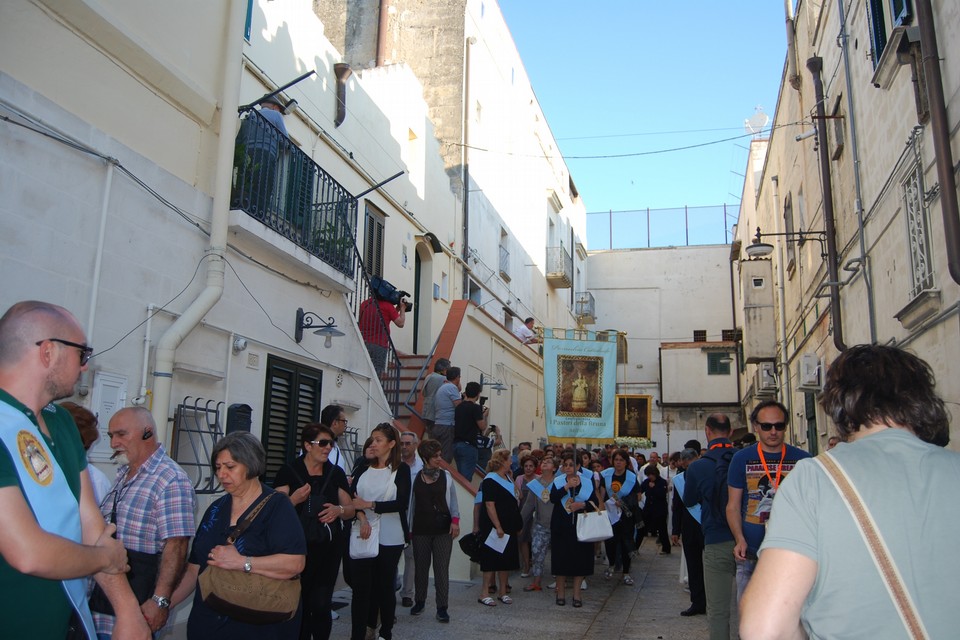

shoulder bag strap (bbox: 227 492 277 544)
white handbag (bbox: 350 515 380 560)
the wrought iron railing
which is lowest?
white handbag (bbox: 350 515 380 560)

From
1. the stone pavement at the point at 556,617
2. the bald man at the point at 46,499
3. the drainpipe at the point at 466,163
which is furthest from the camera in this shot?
the drainpipe at the point at 466,163

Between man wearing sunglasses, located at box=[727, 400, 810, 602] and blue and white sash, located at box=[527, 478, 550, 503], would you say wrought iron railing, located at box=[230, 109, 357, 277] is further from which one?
man wearing sunglasses, located at box=[727, 400, 810, 602]

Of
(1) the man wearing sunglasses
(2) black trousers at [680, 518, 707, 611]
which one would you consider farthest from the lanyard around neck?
(2) black trousers at [680, 518, 707, 611]

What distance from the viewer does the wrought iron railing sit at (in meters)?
8.96

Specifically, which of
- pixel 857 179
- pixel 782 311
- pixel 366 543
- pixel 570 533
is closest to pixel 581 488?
pixel 570 533

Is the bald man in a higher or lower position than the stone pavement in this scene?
higher

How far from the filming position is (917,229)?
7.54m

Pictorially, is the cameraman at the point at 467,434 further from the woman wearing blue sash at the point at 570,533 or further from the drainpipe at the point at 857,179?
the drainpipe at the point at 857,179

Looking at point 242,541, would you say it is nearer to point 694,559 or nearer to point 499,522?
point 499,522

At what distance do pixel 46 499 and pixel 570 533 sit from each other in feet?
24.0

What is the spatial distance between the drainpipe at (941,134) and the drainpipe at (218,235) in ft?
21.0

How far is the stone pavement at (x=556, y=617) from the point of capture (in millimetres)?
7387

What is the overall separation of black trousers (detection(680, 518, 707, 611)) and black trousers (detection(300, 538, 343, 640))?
4.38 meters

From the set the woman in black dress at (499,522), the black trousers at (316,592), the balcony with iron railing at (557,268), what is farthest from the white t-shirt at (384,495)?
the balcony with iron railing at (557,268)
